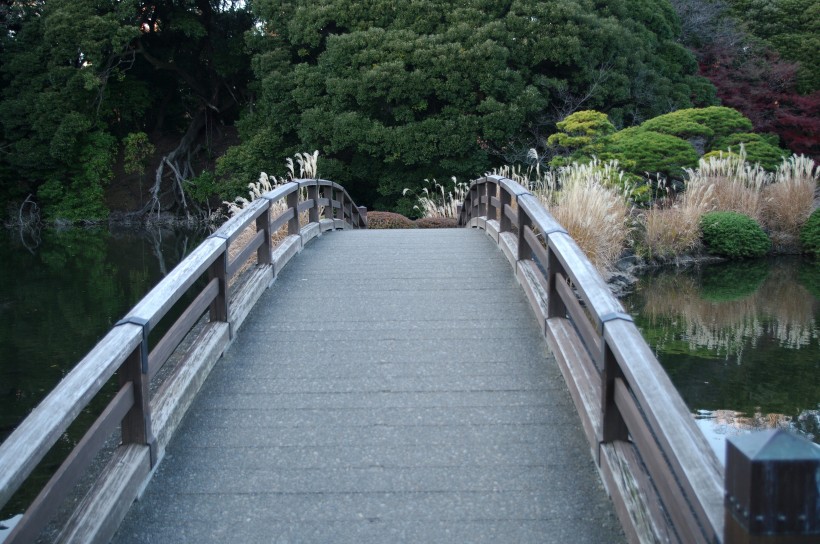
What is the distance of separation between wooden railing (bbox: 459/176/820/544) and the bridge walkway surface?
0.18 meters

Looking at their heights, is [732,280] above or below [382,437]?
below

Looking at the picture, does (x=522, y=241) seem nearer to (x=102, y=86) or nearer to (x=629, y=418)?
(x=629, y=418)

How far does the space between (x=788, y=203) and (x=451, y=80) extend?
25.7ft

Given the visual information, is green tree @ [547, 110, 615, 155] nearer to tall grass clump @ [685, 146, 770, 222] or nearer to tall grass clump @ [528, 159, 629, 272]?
tall grass clump @ [685, 146, 770, 222]

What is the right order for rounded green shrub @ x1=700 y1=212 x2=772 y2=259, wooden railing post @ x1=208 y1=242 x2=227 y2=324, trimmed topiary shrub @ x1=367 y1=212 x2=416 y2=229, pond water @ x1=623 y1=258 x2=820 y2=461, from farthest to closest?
trimmed topiary shrub @ x1=367 y1=212 x2=416 y2=229, rounded green shrub @ x1=700 y1=212 x2=772 y2=259, pond water @ x1=623 y1=258 x2=820 y2=461, wooden railing post @ x1=208 y1=242 x2=227 y2=324

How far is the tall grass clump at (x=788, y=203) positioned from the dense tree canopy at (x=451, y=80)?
5.62 metres

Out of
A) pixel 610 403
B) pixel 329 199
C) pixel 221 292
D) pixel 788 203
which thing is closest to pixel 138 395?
pixel 221 292

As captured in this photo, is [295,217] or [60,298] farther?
[60,298]

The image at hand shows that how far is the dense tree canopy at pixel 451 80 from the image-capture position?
18500 millimetres

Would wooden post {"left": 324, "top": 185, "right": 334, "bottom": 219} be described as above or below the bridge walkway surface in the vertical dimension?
above

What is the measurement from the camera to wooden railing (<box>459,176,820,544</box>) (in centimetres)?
183

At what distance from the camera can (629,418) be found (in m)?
3.22

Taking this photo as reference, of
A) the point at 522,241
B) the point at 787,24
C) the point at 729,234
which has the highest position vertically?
the point at 787,24

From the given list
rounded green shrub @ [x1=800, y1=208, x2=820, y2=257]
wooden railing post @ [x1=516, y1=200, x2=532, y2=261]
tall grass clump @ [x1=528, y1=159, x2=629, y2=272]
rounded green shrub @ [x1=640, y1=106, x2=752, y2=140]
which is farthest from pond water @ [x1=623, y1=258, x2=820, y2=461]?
rounded green shrub @ [x1=640, y1=106, x2=752, y2=140]
